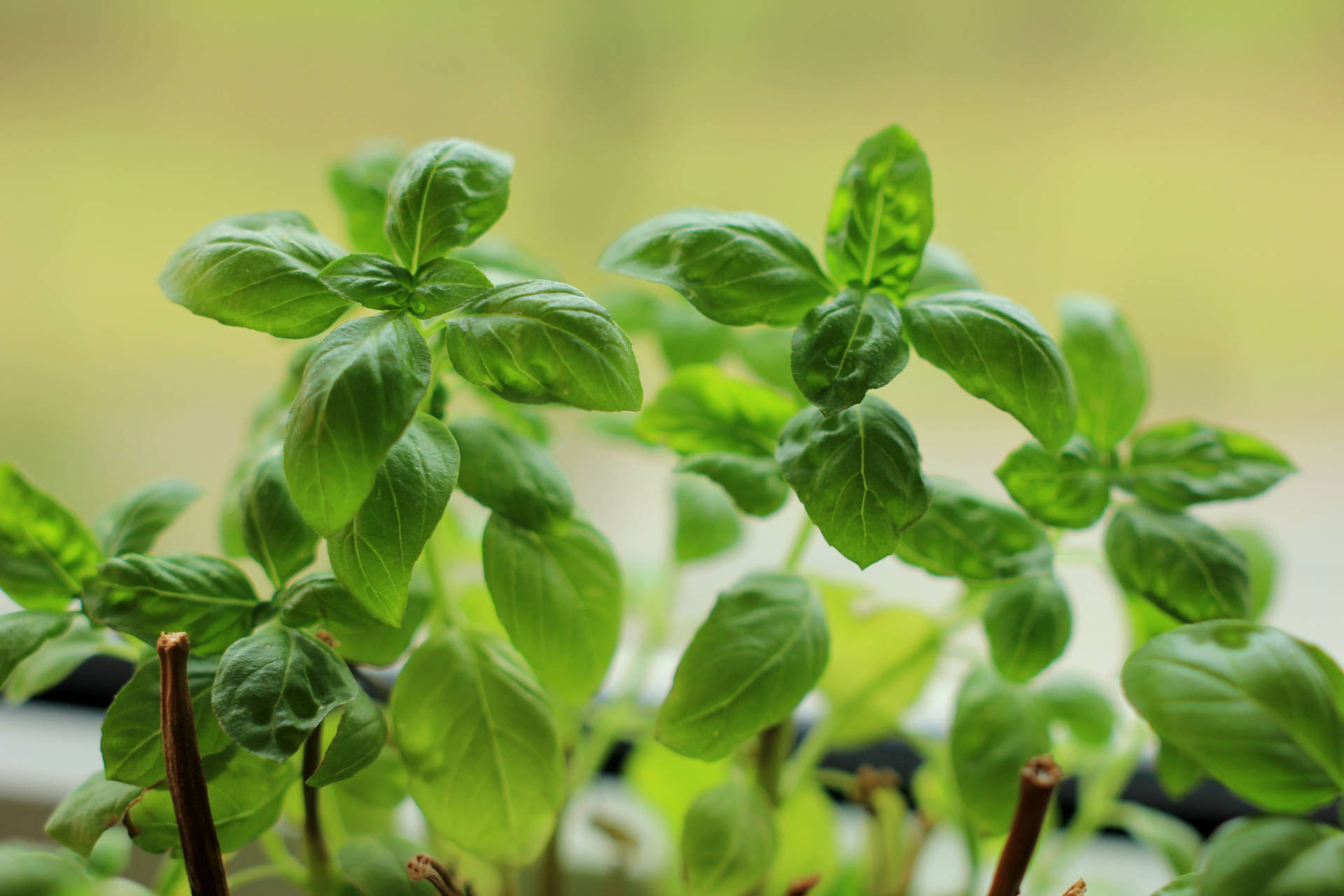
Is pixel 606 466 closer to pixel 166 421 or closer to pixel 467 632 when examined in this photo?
pixel 166 421

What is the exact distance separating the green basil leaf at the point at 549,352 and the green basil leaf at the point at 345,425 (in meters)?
0.03

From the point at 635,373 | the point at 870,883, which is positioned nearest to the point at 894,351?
the point at 635,373

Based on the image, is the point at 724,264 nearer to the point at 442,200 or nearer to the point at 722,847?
the point at 442,200

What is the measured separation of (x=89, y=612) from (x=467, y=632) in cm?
14

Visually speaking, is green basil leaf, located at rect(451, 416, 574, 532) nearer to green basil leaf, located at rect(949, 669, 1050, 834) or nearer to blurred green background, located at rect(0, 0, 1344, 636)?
green basil leaf, located at rect(949, 669, 1050, 834)

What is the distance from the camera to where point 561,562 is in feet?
1.37

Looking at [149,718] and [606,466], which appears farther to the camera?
[606,466]

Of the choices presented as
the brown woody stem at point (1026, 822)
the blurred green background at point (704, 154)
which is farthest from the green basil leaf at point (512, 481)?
the blurred green background at point (704, 154)

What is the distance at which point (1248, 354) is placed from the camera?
2.98ft

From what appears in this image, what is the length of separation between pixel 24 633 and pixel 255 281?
0.56 feet

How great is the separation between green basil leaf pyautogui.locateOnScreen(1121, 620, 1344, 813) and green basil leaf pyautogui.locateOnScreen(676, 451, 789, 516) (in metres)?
0.15

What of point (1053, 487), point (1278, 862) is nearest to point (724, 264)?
point (1053, 487)

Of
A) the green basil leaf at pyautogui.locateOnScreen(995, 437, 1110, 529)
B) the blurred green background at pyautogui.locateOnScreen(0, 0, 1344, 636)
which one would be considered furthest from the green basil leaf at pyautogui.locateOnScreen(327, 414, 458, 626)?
the blurred green background at pyautogui.locateOnScreen(0, 0, 1344, 636)

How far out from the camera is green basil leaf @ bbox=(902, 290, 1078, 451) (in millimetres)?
356
